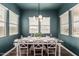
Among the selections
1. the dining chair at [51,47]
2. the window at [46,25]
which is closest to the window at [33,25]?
the window at [46,25]

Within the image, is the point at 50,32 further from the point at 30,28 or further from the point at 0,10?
the point at 0,10

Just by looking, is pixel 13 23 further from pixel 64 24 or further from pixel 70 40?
pixel 70 40

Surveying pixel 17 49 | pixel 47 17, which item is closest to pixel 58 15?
pixel 47 17

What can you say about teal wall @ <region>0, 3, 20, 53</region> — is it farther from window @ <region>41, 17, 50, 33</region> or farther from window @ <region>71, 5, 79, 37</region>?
window @ <region>71, 5, 79, 37</region>

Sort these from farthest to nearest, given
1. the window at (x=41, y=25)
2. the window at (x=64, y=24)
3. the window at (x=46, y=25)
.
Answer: the window at (x=46, y=25)
the window at (x=41, y=25)
the window at (x=64, y=24)

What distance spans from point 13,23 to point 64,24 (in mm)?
2016

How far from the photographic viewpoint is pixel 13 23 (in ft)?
16.5

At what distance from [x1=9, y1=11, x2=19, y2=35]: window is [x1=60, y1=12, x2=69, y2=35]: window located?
180 cm

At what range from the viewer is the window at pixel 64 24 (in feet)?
17.4

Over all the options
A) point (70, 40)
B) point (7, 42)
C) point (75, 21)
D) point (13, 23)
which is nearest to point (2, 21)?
point (7, 42)

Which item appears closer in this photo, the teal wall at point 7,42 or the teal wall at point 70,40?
the teal wall at point 7,42

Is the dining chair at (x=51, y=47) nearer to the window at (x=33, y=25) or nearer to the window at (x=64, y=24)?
the window at (x=64, y=24)

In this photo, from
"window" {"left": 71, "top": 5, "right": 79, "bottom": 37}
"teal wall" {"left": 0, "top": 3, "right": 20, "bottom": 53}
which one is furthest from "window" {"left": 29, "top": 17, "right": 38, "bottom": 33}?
"window" {"left": 71, "top": 5, "right": 79, "bottom": 37}

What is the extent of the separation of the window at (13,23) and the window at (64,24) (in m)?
1.80
